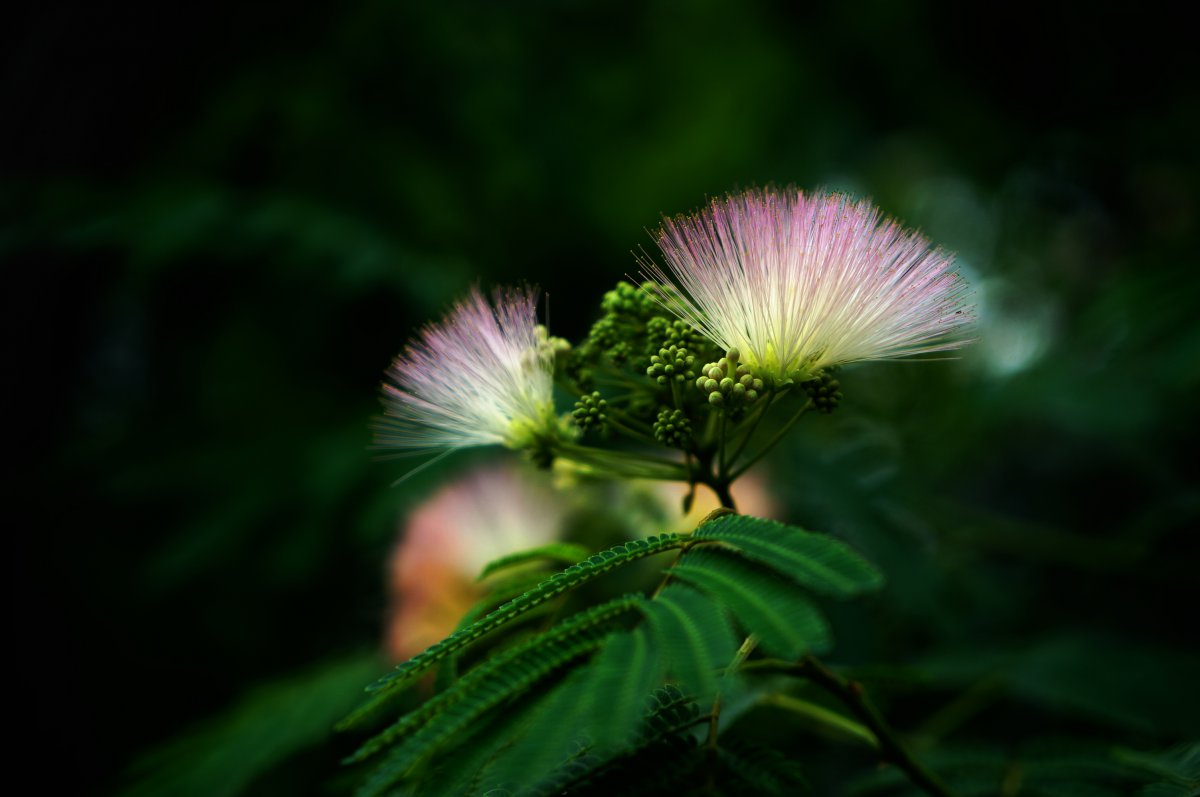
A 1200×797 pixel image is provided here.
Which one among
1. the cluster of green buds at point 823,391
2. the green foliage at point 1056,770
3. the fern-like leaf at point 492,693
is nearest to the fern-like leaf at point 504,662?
the fern-like leaf at point 492,693

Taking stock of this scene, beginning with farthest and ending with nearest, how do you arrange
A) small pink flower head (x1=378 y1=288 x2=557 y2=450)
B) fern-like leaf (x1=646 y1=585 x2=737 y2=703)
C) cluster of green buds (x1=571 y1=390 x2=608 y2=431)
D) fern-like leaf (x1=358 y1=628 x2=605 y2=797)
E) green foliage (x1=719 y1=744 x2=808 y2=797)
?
1. small pink flower head (x1=378 y1=288 x2=557 y2=450)
2. cluster of green buds (x1=571 y1=390 x2=608 y2=431)
3. green foliage (x1=719 y1=744 x2=808 y2=797)
4. fern-like leaf (x1=358 y1=628 x2=605 y2=797)
5. fern-like leaf (x1=646 y1=585 x2=737 y2=703)

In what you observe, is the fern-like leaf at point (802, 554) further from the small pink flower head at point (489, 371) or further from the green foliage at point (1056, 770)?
the green foliage at point (1056, 770)

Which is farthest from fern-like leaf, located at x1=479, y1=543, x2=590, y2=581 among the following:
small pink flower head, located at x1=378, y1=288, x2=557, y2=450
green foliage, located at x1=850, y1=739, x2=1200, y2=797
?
green foliage, located at x1=850, y1=739, x2=1200, y2=797

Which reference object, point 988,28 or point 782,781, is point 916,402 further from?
point 782,781

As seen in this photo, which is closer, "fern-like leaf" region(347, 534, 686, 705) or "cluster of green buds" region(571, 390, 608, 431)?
"fern-like leaf" region(347, 534, 686, 705)

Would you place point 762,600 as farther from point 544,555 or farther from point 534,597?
point 544,555

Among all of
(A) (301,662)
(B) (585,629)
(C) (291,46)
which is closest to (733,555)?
(B) (585,629)

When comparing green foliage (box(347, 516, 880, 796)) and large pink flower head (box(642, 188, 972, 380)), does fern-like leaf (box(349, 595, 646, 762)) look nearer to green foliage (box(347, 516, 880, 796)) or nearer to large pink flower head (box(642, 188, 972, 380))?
green foliage (box(347, 516, 880, 796))

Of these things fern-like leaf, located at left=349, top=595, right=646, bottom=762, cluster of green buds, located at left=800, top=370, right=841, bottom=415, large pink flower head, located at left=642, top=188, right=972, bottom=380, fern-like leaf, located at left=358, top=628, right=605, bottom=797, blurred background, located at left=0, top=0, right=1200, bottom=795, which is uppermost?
blurred background, located at left=0, top=0, right=1200, bottom=795
